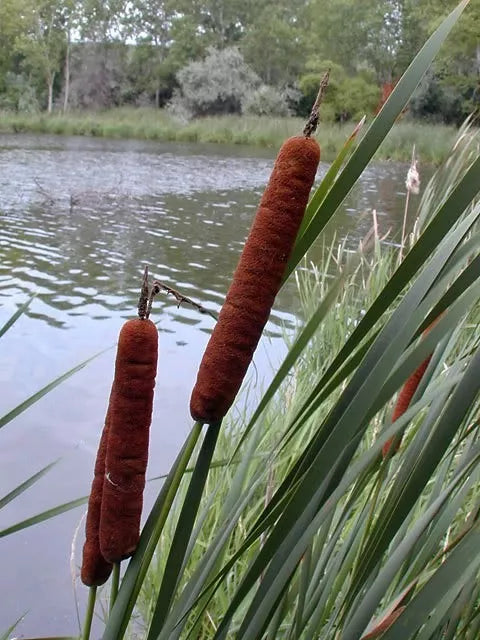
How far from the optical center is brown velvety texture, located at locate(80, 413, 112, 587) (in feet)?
1.86

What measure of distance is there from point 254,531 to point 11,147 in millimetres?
16762

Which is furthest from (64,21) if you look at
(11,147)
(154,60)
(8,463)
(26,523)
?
(26,523)

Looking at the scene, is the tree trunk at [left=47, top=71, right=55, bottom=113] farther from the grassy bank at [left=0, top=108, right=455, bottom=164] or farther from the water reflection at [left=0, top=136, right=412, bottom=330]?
the water reflection at [left=0, top=136, right=412, bottom=330]

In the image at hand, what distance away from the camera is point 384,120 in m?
0.44

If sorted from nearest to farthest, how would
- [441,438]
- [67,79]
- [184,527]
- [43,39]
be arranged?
[441,438]
[184,527]
[67,79]
[43,39]

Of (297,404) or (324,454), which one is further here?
(297,404)

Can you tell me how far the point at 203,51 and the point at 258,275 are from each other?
106 ft

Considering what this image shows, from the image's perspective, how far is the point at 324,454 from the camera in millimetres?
435

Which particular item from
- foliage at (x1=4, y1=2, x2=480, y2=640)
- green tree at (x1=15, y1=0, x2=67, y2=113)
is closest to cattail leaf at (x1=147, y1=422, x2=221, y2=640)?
foliage at (x1=4, y1=2, x2=480, y2=640)

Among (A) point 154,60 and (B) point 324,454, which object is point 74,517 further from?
(A) point 154,60

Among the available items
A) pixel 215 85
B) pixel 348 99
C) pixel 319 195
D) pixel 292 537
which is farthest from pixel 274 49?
pixel 292 537

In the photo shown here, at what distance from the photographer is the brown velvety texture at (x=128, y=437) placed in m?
0.49

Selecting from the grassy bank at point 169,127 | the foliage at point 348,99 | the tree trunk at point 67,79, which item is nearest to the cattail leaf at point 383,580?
the foliage at point 348,99

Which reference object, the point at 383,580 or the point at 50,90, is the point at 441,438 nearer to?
the point at 383,580
